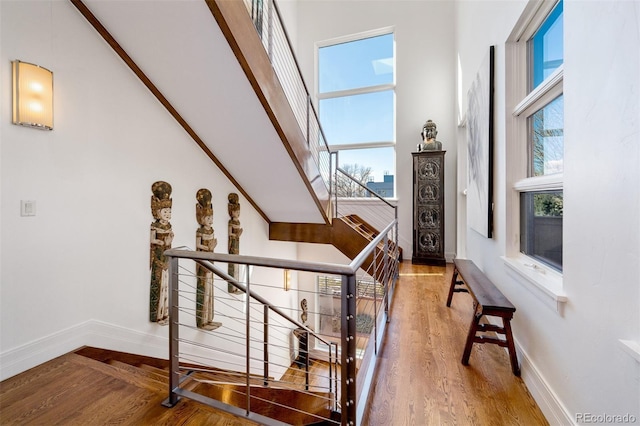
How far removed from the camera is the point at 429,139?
492 centimetres

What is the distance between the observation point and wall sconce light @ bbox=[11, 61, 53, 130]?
71.6 inches

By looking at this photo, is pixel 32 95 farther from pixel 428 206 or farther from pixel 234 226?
pixel 428 206

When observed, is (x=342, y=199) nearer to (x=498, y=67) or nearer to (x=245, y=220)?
(x=245, y=220)

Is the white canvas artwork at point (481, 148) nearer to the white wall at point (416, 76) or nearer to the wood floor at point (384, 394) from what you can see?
the wood floor at point (384, 394)

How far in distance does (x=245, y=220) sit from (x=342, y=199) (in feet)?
7.54

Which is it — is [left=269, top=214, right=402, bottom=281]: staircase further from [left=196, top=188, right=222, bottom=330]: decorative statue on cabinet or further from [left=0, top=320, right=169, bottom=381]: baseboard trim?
[left=0, top=320, right=169, bottom=381]: baseboard trim

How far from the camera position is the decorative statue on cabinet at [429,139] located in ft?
15.7

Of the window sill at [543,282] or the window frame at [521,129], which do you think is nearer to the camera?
the window sill at [543,282]

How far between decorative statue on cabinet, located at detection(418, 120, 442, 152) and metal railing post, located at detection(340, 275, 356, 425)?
4.20 m

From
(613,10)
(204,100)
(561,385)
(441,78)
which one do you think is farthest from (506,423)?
(441,78)

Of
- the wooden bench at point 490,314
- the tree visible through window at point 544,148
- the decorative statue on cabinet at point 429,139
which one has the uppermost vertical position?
the decorative statue on cabinet at point 429,139

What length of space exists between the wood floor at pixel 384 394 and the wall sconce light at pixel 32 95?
1675mm

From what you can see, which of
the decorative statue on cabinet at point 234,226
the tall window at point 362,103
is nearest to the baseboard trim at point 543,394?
the decorative statue on cabinet at point 234,226

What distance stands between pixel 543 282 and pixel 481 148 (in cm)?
159
